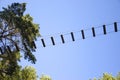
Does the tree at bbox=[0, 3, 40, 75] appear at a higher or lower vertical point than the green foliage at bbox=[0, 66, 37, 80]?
higher

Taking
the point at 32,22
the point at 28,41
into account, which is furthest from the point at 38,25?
the point at 28,41

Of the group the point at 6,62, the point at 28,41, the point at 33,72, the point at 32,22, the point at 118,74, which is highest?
the point at 32,22

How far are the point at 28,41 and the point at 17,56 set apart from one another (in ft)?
7.38

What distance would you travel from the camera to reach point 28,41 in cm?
2336

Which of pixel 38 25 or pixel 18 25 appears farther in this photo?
pixel 38 25

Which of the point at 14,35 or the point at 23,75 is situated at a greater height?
the point at 14,35

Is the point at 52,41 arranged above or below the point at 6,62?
above

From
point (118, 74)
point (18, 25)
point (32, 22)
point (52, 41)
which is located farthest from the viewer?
point (118, 74)

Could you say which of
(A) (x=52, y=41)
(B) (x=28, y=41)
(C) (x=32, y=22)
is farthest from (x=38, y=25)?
(A) (x=52, y=41)

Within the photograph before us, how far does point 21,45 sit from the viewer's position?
23812 millimetres

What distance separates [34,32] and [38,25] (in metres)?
1.25

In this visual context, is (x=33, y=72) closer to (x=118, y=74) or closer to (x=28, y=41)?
(x=28, y=41)

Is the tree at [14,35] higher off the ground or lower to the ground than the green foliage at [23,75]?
higher

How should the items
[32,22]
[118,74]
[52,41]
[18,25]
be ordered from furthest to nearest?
[118,74]
[32,22]
[18,25]
[52,41]
